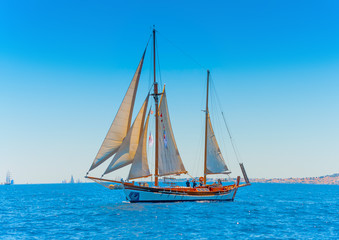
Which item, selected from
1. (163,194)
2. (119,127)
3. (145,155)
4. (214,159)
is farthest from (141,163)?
(214,159)

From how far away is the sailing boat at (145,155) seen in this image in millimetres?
38375

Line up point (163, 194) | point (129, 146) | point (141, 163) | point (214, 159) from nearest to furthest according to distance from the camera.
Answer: point (129, 146) → point (141, 163) → point (163, 194) → point (214, 159)

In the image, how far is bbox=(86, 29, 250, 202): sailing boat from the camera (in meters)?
38.4

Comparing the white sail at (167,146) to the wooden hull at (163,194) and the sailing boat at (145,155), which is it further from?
the wooden hull at (163,194)

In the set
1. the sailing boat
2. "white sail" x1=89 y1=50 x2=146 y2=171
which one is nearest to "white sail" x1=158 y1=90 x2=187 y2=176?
the sailing boat

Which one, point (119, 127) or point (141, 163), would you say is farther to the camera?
point (141, 163)

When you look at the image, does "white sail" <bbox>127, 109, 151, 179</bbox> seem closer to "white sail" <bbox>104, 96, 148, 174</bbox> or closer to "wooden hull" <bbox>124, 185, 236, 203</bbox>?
"white sail" <bbox>104, 96, 148, 174</bbox>

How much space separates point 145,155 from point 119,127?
5.53 metres

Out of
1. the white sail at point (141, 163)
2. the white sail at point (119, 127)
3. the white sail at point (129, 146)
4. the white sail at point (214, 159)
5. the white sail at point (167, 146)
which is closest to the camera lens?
the white sail at point (119, 127)

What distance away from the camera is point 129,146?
129 ft

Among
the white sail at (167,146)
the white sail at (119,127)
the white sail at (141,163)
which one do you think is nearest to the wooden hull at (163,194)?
the white sail at (141,163)

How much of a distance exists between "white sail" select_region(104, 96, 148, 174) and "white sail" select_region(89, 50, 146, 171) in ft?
1.98

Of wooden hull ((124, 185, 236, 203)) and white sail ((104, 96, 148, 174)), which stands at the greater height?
white sail ((104, 96, 148, 174))

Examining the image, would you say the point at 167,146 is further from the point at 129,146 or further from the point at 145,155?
the point at 129,146
